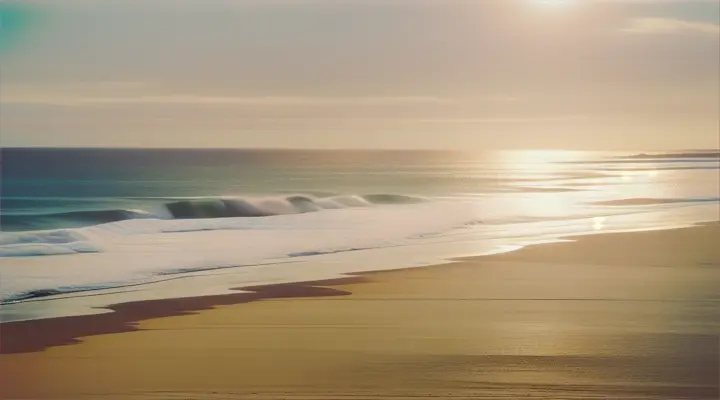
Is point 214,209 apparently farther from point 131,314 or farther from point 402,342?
point 402,342

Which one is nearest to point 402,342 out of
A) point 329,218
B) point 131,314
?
point 131,314

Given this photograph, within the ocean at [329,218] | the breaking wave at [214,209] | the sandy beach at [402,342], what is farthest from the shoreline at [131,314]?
the breaking wave at [214,209]

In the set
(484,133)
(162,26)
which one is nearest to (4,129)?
A: (162,26)

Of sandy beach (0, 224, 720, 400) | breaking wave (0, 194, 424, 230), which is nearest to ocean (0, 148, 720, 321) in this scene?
breaking wave (0, 194, 424, 230)

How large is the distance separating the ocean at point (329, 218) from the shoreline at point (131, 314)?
0.39 ft

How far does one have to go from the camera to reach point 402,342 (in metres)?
3.50

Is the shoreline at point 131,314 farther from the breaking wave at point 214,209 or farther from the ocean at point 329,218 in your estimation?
the breaking wave at point 214,209

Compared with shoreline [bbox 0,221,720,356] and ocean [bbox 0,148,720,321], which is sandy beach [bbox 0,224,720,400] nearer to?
shoreline [bbox 0,221,720,356]

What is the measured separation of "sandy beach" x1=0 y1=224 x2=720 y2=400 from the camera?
311 cm

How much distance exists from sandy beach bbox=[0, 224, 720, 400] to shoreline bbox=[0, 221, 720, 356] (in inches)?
0.4

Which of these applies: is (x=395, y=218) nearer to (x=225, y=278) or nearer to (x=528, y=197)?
(x=528, y=197)

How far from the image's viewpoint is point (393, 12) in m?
4.85

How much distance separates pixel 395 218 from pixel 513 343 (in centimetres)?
378

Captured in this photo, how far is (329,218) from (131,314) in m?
3.69
